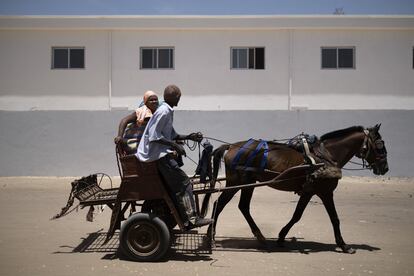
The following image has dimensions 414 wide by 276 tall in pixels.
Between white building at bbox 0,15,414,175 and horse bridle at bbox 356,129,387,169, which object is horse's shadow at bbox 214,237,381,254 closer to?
horse bridle at bbox 356,129,387,169

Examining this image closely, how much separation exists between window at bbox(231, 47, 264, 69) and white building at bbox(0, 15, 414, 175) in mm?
39

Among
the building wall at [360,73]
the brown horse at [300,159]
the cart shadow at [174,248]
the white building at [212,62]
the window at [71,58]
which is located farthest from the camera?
the window at [71,58]

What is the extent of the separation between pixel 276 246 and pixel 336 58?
12082mm

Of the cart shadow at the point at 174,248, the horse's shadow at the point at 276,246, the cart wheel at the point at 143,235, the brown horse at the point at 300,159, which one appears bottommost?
the horse's shadow at the point at 276,246

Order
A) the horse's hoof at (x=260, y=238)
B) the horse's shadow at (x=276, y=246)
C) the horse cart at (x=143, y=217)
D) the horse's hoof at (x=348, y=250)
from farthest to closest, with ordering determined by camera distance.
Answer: the horse's hoof at (x=260, y=238) → the horse's shadow at (x=276, y=246) → the horse's hoof at (x=348, y=250) → the horse cart at (x=143, y=217)

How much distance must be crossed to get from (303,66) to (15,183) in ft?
36.7

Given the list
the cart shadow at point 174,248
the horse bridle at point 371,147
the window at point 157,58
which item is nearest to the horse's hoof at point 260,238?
the cart shadow at point 174,248

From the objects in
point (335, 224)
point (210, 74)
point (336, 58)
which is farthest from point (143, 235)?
point (336, 58)

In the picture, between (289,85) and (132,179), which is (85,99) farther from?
(132,179)

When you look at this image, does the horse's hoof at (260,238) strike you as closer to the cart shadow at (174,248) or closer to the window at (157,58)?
the cart shadow at (174,248)

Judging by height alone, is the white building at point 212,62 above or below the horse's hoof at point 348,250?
above

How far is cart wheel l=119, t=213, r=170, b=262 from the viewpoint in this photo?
17.8 feet

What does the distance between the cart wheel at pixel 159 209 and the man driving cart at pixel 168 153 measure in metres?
0.34

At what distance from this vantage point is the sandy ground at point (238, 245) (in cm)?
521
